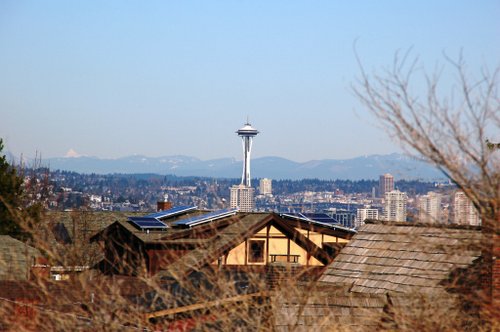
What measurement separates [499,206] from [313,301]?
225 inches

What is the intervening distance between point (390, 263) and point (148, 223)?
22.8m

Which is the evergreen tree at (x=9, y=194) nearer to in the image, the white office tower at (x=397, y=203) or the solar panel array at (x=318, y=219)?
the solar panel array at (x=318, y=219)

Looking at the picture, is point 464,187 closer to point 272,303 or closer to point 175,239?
point 272,303

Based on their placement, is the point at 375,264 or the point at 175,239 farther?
the point at 175,239

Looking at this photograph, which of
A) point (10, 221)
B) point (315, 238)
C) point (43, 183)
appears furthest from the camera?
point (43, 183)

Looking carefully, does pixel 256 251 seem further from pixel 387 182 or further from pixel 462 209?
pixel 462 209

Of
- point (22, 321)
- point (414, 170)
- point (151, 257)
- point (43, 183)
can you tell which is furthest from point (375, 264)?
point (43, 183)

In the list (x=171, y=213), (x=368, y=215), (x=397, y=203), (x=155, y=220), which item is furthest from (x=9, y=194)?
(x=397, y=203)

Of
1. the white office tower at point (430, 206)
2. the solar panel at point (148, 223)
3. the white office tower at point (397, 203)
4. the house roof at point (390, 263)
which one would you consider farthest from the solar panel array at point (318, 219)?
the white office tower at point (430, 206)

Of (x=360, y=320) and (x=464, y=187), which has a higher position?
(x=464, y=187)

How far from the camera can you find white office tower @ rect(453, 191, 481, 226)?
525 inches

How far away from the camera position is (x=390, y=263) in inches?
938

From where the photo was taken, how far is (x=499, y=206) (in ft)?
41.8

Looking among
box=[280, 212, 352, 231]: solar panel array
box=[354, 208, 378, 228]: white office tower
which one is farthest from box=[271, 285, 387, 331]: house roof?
box=[280, 212, 352, 231]: solar panel array
